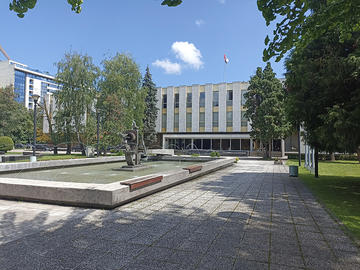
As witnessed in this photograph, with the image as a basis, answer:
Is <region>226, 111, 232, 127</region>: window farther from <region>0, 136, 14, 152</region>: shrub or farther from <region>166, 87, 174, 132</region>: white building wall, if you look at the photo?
<region>0, 136, 14, 152</region>: shrub

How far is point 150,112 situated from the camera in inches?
1790

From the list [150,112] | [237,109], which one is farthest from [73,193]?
[237,109]

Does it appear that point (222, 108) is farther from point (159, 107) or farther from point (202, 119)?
point (159, 107)

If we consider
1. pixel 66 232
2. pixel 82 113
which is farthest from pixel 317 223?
pixel 82 113

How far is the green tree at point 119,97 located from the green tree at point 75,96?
1.70 metres

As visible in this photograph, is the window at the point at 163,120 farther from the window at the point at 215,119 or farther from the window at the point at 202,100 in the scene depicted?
the window at the point at 215,119

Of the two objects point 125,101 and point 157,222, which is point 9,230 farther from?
point 125,101

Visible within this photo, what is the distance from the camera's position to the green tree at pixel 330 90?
25.4ft

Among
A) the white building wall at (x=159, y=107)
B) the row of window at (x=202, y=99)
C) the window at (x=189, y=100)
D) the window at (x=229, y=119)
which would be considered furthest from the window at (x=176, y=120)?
the window at (x=229, y=119)

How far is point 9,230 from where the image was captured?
15.1ft

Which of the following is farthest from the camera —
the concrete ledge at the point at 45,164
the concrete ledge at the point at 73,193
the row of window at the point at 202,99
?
the row of window at the point at 202,99

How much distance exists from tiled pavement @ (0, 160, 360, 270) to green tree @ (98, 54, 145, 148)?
22.2 m

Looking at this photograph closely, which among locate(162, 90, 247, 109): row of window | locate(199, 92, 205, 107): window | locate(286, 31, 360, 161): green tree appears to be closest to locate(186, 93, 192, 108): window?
locate(162, 90, 247, 109): row of window

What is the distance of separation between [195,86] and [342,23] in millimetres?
43919
